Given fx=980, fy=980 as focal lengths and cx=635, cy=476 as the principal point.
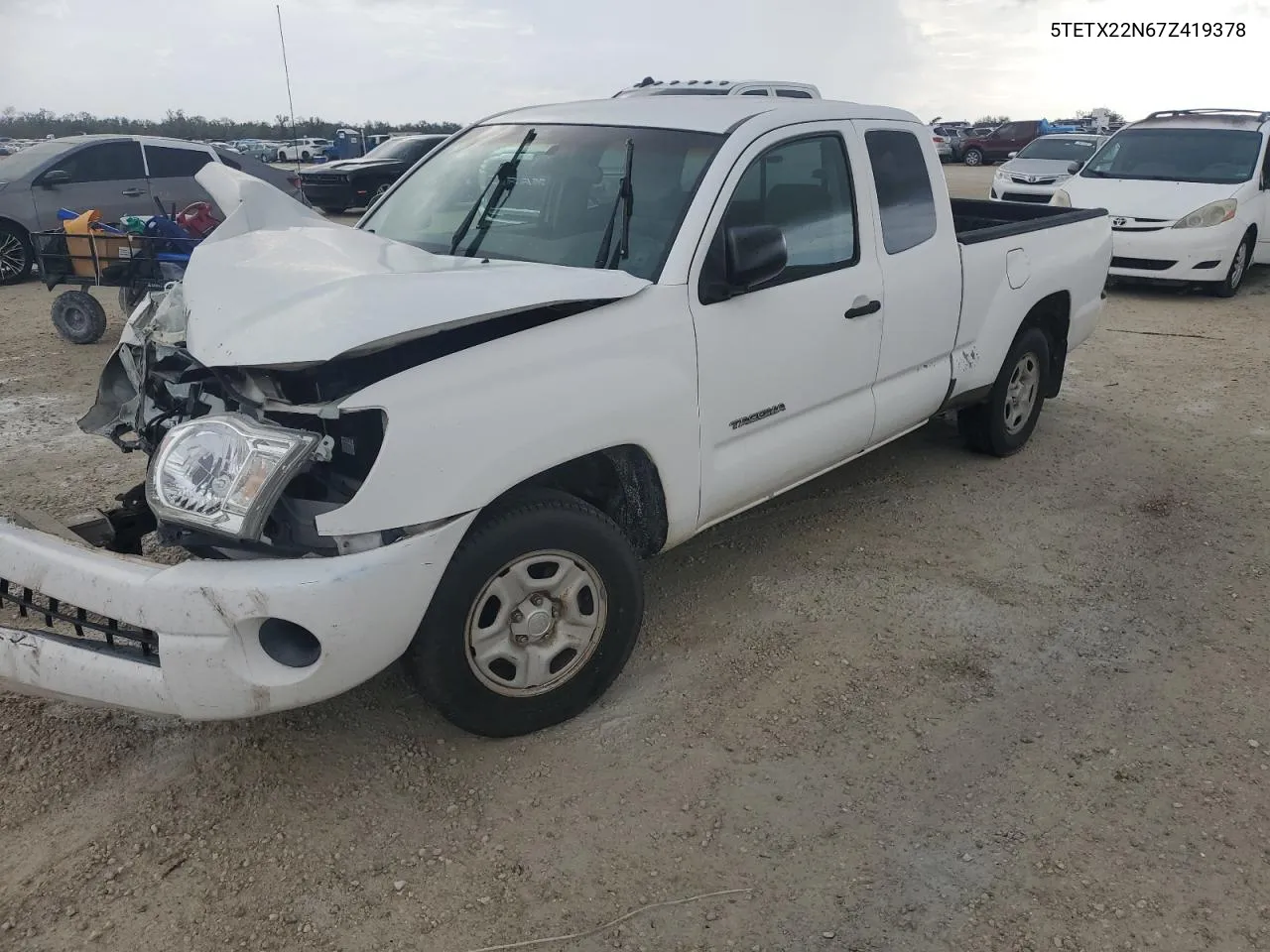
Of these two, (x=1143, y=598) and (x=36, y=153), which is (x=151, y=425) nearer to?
(x=1143, y=598)

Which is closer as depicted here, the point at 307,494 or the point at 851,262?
the point at 307,494

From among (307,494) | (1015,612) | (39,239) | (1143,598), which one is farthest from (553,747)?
(39,239)

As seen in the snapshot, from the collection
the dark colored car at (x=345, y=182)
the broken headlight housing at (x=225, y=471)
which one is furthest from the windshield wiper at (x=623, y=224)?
the dark colored car at (x=345, y=182)

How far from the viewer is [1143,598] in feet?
13.4

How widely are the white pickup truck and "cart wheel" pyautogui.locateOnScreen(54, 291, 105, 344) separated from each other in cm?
501

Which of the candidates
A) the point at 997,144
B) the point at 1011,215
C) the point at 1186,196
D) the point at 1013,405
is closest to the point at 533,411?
the point at 1013,405

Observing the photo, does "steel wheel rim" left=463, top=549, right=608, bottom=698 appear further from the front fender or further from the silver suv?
the silver suv

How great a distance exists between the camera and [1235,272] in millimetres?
10508

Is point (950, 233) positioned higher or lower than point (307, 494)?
higher

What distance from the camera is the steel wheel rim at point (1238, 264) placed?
1036 centimetres

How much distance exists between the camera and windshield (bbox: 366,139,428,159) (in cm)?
1846

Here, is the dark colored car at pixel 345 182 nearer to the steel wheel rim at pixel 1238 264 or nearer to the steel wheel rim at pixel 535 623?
the steel wheel rim at pixel 1238 264

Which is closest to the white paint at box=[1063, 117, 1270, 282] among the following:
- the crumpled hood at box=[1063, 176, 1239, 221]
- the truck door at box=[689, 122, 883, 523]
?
the crumpled hood at box=[1063, 176, 1239, 221]

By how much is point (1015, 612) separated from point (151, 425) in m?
3.28
